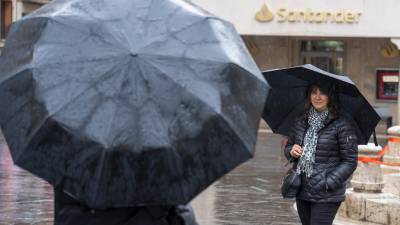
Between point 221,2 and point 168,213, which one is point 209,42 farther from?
point 221,2

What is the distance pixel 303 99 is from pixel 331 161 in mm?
525

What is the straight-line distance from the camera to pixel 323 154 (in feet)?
22.5

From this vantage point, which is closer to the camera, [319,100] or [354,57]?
[319,100]

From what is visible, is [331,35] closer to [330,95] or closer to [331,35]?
[331,35]

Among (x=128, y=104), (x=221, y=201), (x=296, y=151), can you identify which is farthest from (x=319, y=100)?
(x=221, y=201)

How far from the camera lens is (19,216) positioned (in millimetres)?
11258

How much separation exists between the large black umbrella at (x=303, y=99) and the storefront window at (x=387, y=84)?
1073 inches

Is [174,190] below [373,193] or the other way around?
the other way around

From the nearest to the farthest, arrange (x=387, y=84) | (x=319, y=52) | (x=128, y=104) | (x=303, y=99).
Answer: (x=128, y=104), (x=303, y=99), (x=387, y=84), (x=319, y=52)

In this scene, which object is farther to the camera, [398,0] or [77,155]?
[398,0]

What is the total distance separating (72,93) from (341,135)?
11.1ft

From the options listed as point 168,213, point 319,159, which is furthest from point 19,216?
point 168,213

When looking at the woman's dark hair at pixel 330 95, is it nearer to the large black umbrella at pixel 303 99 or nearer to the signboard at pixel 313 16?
the large black umbrella at pixel 303 99

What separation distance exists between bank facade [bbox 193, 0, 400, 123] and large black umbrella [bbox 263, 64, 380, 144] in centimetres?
2568
